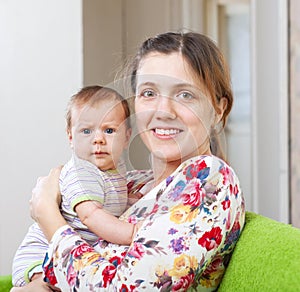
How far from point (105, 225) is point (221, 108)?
0.27 m

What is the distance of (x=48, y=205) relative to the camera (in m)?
→ 1.16

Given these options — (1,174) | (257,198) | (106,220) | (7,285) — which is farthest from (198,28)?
(106,220)

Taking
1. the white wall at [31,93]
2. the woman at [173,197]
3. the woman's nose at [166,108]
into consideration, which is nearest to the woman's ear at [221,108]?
the woman at [173,197]

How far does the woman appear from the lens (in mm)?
977

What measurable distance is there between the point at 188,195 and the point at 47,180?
0.32 meters

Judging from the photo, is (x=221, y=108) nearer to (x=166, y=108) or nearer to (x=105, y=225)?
(x=166, y=108)

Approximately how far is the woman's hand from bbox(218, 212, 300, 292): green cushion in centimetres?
29

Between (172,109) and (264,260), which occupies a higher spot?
(172,109)

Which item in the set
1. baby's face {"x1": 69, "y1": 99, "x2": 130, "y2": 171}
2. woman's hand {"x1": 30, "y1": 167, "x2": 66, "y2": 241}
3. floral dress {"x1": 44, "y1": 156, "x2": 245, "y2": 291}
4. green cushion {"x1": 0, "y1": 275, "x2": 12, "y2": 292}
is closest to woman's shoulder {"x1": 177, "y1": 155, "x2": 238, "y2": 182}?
floral dress {"x1": 44, "y1": 156, "x2": 245, "y2": 291}

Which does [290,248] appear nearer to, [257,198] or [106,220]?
[106,220]

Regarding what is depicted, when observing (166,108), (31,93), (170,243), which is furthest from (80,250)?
(31,93)

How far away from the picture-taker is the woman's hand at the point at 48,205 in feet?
3.69

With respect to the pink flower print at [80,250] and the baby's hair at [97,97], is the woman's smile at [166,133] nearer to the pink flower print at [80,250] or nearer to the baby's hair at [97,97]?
the baby's hair at [97,97]

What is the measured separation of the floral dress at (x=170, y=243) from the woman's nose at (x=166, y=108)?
0.09 metres
